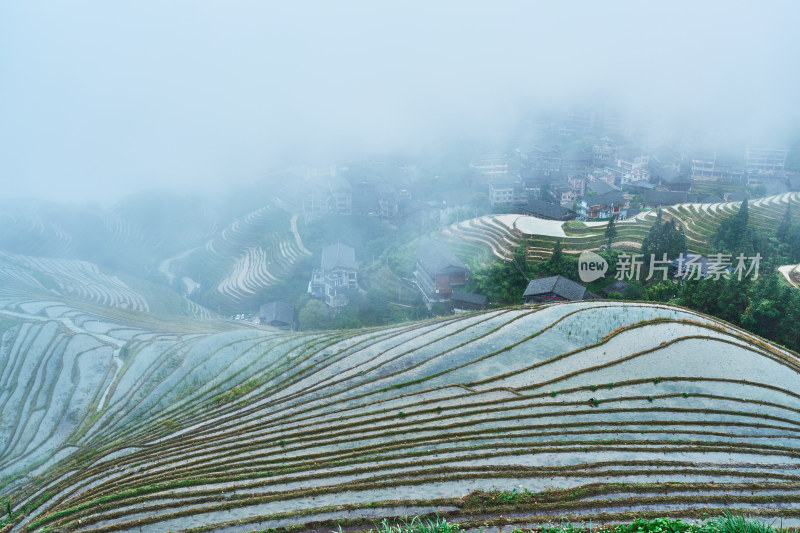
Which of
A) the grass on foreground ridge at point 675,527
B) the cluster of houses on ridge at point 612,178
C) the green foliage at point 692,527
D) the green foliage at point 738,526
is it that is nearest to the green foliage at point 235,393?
the grass on foreground ridge at point 675,527

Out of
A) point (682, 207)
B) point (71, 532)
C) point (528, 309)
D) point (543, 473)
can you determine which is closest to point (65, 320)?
point (71, 532)

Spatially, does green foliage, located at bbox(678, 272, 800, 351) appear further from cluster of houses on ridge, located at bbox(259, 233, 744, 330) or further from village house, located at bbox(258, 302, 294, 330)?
village house, located at bbox(258, 302, 294, 330)

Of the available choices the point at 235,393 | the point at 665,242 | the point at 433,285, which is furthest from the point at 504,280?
the point at 235,393

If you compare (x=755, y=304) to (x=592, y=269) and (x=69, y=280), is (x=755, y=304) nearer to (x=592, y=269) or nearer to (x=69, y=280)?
(x=592, y=269)

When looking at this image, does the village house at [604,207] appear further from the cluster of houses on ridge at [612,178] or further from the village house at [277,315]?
the village house at [277,315]

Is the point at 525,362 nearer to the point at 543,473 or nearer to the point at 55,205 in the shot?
the point at 543,473

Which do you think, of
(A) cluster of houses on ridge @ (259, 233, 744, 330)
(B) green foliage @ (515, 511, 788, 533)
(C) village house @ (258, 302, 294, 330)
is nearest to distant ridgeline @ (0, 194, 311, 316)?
(C) village house @ (258, 302, 294, 330)

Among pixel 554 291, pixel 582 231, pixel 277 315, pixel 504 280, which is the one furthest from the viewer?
pixel 277 315
